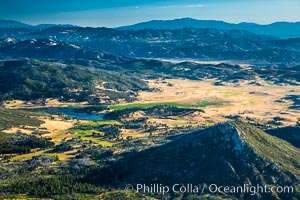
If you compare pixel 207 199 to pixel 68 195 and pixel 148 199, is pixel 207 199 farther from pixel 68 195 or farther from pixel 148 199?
pixel 68 195

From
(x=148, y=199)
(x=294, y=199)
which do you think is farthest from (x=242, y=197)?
(x=148, y=199)

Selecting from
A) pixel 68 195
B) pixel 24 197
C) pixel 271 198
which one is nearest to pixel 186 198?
pixel 271 198

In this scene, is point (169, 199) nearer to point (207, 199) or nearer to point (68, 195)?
point (207, 199)

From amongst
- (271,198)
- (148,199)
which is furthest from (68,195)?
(271,198)

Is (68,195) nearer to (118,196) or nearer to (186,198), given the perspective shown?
(118,196)

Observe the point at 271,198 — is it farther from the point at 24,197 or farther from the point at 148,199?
the point at 24,197

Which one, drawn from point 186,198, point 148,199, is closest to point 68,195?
point 148,199
